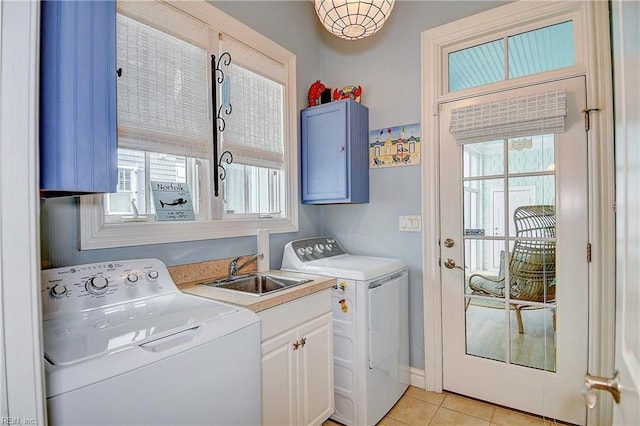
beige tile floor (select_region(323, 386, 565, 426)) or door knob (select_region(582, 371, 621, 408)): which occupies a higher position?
door knob (select_region(582, 371, 621, 408))

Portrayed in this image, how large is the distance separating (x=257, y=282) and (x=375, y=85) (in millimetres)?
1768

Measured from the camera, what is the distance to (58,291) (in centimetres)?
122

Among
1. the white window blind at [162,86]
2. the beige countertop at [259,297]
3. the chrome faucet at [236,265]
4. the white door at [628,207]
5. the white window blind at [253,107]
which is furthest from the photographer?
the white window blind at [253,107]

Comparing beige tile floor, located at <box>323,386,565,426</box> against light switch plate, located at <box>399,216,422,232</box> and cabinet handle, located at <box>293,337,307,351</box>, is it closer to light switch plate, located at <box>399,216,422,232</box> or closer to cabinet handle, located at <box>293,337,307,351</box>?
cabinet handle, located at <box>293,337,307,351</box>

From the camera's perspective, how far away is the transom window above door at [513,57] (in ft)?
6.53

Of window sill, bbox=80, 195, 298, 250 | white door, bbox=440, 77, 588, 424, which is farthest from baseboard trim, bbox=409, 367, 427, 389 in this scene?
window sill, bbox=80, 195, 298, 250

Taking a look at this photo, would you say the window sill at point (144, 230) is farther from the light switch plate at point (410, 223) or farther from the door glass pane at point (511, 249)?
the door glass pane at point (511, 249)

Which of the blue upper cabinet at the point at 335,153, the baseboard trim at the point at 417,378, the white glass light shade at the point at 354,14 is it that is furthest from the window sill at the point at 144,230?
the baseboard trim at the point at 417,378

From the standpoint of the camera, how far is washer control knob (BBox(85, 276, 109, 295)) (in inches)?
51.2

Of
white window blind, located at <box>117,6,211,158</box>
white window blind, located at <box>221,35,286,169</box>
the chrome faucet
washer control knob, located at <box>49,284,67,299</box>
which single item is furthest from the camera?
white window blind, located at <box>221,35,286,169</box>

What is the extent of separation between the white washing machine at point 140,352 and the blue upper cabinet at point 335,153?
1.33 metres

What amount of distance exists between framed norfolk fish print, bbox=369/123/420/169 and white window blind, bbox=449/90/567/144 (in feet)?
0.92

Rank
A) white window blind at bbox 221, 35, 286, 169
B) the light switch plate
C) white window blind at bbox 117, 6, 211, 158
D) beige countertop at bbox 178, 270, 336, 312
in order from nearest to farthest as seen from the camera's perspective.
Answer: beige countertop at bbox 178, 270, 336, 312
white window blind at bbox 117, 6, 211, 158
white window blind at bbox 221, 35, 286, 169
the light switch plate

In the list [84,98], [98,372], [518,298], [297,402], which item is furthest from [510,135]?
[98,372]
